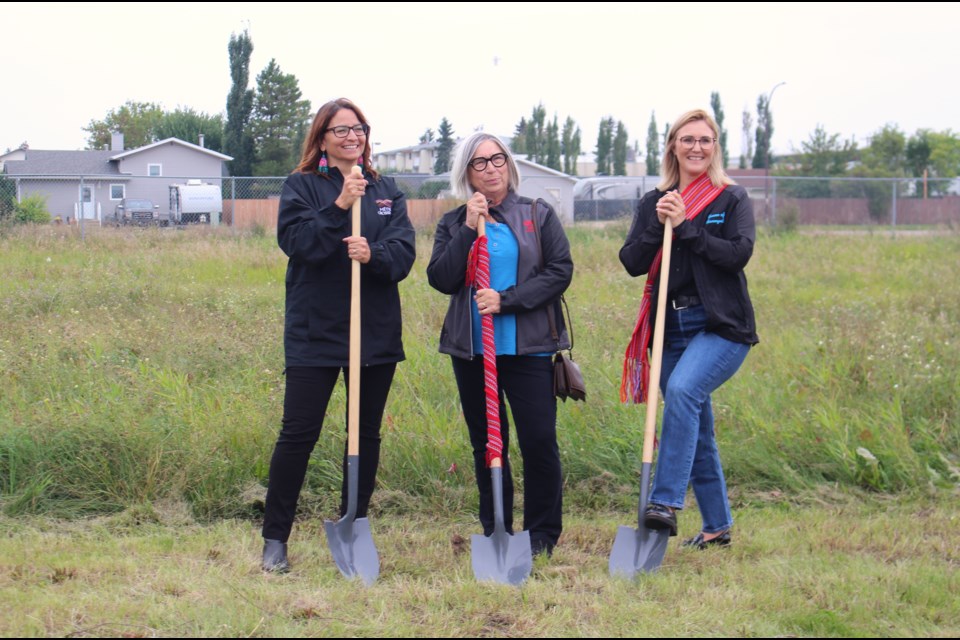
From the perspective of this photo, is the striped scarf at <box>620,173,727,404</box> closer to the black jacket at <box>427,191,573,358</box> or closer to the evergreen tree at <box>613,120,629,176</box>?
the black jacket at <box>427,191,573,358</box>

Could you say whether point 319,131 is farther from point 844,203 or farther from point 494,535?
point 844,203

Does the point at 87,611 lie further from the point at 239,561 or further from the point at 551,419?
the point at 551,419

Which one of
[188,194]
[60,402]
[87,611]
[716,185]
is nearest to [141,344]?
[60,402]

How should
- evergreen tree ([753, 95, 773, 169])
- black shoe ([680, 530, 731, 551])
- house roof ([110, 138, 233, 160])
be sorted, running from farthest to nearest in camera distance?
1. evergreen tree ([753, 95, 773, 169])
2. house roof ([110, 138, 233, 160])
3. black shoe ([680, 530, 731, 551])

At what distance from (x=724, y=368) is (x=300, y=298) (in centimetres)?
187

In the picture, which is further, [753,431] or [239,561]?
[753,431]

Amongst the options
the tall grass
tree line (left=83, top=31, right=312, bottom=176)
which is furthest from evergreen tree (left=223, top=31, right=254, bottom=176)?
the tall grass

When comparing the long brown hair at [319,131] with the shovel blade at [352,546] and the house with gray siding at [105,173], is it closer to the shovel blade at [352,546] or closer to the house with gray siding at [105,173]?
the shovel blade at [352,546]

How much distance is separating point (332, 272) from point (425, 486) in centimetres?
165

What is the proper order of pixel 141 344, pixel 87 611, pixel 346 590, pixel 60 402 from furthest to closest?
pixel 141 344
pixel 60 402
pixel 346 590
pixel 87 611

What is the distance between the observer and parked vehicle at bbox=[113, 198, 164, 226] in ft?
46.5

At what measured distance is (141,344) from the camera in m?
7.48

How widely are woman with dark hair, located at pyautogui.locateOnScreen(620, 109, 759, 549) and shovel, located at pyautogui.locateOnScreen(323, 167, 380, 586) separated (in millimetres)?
1215

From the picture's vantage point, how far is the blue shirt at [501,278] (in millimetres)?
4273
